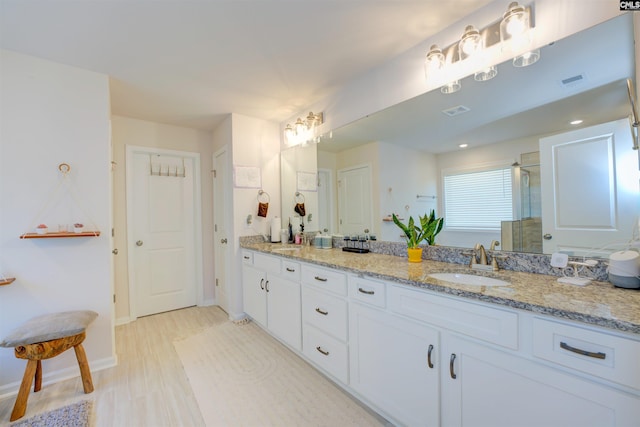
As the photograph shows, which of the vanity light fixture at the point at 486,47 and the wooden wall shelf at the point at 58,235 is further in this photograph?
the wooden wall shelf at the point at 58,235

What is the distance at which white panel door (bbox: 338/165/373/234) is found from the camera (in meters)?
2.31

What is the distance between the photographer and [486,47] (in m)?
1.47

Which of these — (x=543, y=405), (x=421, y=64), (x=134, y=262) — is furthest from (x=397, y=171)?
(x=134, y=262)

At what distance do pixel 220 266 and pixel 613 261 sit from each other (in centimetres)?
353

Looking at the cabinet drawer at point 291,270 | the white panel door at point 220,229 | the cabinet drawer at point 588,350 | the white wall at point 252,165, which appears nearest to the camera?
the cabinet drawer at point 588,350

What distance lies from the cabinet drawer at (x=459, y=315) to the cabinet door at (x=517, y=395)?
0.06 m

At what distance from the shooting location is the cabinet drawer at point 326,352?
1.66m

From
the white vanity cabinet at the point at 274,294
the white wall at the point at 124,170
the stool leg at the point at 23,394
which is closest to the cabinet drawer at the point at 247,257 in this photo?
the white vanity cabinet at the point at 274,294

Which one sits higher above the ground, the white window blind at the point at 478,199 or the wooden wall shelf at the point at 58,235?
the white window blind at the point at 478,199

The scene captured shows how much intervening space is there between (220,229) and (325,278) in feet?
7.09

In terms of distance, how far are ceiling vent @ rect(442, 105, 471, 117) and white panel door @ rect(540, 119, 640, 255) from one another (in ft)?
1.59

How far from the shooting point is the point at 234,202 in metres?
2.97

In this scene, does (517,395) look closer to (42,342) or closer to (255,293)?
(255,293)

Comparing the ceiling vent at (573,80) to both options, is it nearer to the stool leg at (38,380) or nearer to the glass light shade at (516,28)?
the glass light shade at (516,28)
